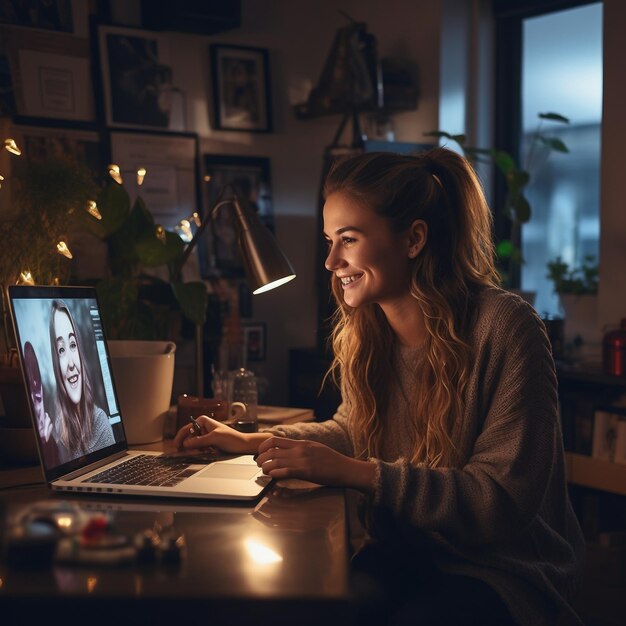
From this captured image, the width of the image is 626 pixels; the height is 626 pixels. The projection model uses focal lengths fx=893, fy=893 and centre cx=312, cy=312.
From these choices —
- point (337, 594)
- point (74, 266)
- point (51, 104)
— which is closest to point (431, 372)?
point (337, 594)

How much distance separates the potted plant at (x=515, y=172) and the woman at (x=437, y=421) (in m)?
1.57

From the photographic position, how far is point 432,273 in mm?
1646

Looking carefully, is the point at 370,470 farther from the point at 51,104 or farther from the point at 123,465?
the point at 51,104

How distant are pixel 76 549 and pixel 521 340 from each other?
839mm

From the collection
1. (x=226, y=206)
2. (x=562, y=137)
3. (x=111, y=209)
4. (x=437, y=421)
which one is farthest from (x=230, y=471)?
(x=562, y=137)

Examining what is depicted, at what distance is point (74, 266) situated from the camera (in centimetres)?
277

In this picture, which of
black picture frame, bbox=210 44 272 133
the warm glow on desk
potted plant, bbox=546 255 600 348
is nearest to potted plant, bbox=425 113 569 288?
potted plant, bbox=546 255 600 348

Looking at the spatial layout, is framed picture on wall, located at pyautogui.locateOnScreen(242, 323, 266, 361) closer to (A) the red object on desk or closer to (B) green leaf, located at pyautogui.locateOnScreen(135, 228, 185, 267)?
(B) green leaf, located at pyautogui.locateOnScreen(135, 228, 185, 267)

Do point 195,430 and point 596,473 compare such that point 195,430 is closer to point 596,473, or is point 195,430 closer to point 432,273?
point 432,273

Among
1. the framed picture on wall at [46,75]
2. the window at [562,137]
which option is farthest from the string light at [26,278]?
the window at [562,137]

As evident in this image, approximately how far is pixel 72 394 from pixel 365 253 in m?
0.58

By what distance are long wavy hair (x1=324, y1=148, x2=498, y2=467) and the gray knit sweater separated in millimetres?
36

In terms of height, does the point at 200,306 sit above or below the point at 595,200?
below

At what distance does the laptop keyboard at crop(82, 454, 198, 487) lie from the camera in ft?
4.63
